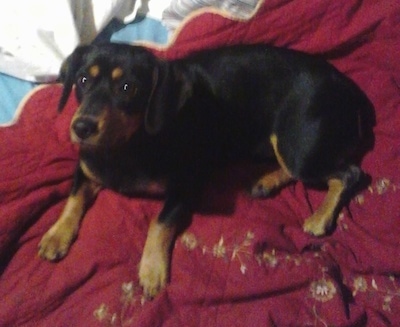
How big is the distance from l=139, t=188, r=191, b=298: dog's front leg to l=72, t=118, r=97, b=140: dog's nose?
0.35 metres

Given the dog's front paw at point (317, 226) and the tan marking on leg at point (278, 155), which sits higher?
the tan marking on leg at point (278, 155)

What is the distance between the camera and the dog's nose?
126 centimetres

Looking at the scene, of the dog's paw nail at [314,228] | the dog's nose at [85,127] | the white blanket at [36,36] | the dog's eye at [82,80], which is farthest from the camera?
the white blanket at [36,36]

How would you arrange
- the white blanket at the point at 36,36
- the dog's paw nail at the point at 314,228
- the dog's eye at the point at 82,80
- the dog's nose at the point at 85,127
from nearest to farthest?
the dog's nose at the point at 85,127
the dog's eye at the point at 82,80
the dog's paw nail at the point at 314,228
the white blanket at the point at 36,36

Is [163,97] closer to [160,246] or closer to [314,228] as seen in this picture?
[160,246]

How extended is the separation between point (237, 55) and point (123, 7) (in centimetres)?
45

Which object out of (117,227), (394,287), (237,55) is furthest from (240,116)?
(394,287)

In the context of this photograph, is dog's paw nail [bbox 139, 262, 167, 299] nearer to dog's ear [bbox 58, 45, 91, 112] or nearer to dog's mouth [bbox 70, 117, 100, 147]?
dog's mouth [bbox 70, 117, 100, 147]

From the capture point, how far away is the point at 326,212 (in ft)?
5.31

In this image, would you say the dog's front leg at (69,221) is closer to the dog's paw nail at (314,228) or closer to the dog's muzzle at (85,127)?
the dog's muzzle at (85,127)

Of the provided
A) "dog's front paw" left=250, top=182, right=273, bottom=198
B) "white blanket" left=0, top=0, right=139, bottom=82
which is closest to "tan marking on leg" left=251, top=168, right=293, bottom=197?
"dog's front paw" left=250, top=182, right=273, bottom=198

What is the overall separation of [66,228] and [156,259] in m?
0.26

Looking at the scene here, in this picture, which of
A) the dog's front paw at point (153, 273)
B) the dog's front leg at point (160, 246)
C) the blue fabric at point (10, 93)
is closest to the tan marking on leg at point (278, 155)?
the dog's front leg at point (160, 246)

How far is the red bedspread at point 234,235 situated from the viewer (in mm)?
1402
